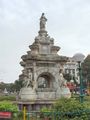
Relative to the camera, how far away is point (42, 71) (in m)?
34.6

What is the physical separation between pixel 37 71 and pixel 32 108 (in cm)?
354

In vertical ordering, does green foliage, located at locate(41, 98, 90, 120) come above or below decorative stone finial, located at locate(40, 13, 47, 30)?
below

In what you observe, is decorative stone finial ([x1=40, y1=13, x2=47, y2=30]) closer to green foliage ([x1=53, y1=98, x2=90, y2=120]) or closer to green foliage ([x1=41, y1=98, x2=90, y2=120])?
green foliage ([x1=53, y1=98, x2=90, y2=120])

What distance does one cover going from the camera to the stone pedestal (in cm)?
3336

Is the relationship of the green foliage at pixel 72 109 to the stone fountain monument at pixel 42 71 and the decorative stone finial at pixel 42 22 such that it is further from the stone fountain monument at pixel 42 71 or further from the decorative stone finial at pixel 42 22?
the decorative stone finial at pixel 42 22

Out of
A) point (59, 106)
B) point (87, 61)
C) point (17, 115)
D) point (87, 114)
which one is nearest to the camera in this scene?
point (87, 114)

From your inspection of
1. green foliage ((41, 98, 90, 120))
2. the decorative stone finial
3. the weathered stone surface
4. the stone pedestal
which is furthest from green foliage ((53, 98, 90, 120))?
the decorative stone finial

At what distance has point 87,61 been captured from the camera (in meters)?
80.9

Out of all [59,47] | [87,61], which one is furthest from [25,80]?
[87,61]

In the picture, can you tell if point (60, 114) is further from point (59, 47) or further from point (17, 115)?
point (59, 47)

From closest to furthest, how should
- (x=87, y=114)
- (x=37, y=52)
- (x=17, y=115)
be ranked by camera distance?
1. (x=87, y=114)
2. (x=17, y=115)
3. (x=37, y=52)

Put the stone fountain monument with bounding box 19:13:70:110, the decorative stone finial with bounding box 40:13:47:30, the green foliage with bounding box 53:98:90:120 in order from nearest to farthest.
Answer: the green foliage with bounding box 53:98:90:120 < the stone fountain monument with bounding box 19:13:70:110 < the decorative stone finial with bounding box 40:13:47:30

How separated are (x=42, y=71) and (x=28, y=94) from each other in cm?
251

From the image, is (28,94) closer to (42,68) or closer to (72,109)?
(42,68)
